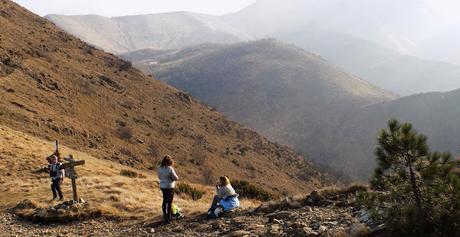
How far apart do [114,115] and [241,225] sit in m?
45.5

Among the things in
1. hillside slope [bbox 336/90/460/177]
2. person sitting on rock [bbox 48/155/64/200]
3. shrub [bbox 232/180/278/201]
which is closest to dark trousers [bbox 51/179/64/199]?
person sitting on rock [bbox 48/155/64/200]

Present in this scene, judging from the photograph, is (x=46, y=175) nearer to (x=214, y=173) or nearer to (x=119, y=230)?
(x=119, y=230)

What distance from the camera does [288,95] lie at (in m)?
163

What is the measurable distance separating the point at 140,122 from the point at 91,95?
6.63 meters

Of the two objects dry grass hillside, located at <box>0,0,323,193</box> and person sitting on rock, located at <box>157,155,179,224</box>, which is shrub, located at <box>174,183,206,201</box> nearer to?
person sitting on rock, located at <box>157,155,179,224</box>

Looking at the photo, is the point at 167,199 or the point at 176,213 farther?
the point at 176,213

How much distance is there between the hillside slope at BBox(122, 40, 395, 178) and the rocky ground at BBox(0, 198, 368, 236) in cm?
10088

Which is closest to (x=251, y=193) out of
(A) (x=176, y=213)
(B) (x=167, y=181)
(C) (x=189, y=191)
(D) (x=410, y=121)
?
(C) (x=189, y=191)

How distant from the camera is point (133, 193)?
1980 centimetres

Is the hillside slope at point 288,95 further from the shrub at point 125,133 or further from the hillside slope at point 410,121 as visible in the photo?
the shrub at point 125,133

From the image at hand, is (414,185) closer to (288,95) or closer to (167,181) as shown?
(167,181)

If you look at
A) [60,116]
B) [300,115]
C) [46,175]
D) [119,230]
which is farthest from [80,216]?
[300,115]

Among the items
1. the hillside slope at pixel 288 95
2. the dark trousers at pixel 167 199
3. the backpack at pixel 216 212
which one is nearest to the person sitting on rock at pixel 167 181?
the dark trousers at pixel 167 199

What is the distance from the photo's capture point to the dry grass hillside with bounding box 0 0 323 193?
43.2 m
